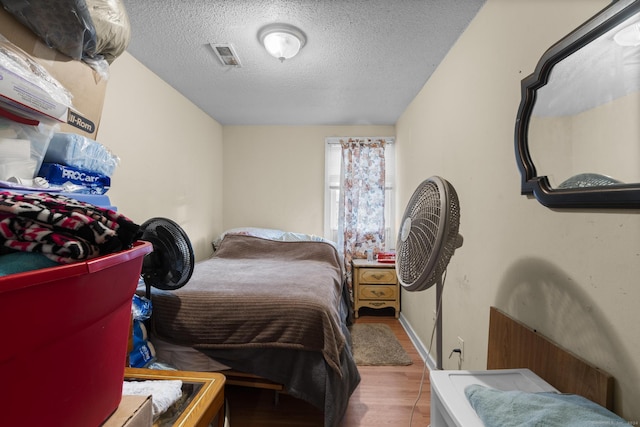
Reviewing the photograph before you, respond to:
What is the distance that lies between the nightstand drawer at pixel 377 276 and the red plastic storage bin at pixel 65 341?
2.85 m

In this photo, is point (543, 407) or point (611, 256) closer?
point (543, 407)

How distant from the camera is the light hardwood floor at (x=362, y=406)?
1656 millimetres

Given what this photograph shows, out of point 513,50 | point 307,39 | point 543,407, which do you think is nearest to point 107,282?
point 543,407

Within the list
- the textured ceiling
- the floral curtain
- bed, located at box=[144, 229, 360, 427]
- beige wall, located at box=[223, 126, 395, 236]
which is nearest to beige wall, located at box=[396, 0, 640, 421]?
the textured ceiling

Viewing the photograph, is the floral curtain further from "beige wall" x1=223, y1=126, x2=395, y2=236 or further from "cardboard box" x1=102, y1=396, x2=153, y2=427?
"cardboard box" x1=102, y1=396, x2=153, y2=427

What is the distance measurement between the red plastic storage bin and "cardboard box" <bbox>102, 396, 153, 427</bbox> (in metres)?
0.02

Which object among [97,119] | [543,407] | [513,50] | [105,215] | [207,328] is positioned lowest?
[207,328]

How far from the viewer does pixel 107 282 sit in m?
0.46

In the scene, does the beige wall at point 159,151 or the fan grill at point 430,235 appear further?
the beige wall at point 159,151

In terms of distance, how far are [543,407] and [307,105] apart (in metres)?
2.91

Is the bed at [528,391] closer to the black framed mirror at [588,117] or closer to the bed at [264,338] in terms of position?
the black framed mirror at [588,117]

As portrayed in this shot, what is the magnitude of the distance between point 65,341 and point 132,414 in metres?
0.24

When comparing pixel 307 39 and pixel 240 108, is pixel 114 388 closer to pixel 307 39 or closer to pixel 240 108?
pixel 307 39

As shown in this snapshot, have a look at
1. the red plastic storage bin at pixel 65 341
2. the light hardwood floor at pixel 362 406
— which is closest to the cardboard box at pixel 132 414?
the red plastic storage bin at pixel 65 341
